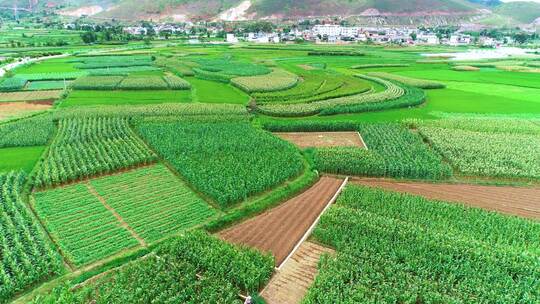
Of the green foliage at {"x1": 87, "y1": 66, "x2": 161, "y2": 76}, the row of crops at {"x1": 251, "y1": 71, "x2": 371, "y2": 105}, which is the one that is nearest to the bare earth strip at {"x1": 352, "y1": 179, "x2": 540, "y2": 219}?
the row of crops at {"x1": 251, "y1": 71, "x2": 371, "y2": 105}

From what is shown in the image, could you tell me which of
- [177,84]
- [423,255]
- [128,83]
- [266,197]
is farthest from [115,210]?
[128,83]

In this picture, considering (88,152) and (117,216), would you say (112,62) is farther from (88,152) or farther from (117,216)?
(117,216)

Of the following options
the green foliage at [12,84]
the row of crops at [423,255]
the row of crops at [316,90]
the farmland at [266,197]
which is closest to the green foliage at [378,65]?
the row of crops at [316,90]

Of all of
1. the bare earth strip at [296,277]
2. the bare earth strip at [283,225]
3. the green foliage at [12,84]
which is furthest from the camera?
the green foliage at [12,84]

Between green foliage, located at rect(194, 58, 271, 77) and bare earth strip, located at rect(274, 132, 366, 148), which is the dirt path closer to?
bare earth strip, located at rect(274, 132, 366, 148)

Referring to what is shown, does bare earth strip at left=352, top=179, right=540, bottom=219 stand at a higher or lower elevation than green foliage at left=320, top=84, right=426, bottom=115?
lower

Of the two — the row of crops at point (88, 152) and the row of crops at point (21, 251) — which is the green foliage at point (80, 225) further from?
the row of crops at point (88, 152)

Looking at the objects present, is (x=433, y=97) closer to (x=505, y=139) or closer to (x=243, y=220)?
(x=505, y=139)
